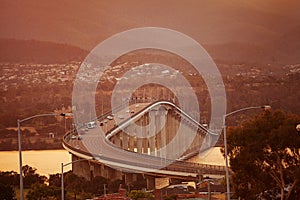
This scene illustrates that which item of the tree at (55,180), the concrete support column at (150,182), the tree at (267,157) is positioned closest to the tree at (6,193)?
the tree at (267,157)

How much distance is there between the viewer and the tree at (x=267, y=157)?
2914 cm

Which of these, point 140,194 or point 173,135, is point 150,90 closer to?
point 173,135

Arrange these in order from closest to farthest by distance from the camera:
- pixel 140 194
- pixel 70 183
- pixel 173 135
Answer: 1. pixel 140 194
2. pixel 70 183
3. pixel 173 135

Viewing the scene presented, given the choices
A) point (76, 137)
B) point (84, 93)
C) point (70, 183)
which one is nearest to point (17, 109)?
point (84, 93)

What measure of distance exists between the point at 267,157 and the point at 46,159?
43.4 meters

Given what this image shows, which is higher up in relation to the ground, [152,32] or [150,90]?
[152,32]

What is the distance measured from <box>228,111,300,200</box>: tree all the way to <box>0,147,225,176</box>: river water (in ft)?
105

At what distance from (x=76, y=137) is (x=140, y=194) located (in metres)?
28.2

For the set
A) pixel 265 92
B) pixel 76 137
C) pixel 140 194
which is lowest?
pixel 140 194

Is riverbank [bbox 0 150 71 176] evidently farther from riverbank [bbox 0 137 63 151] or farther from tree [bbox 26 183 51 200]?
tree [bbox 26 183 51 200]

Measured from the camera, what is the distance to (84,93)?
336 ft

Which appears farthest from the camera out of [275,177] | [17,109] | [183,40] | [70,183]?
[183,40]

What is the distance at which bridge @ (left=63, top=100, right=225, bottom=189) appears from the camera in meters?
48.5

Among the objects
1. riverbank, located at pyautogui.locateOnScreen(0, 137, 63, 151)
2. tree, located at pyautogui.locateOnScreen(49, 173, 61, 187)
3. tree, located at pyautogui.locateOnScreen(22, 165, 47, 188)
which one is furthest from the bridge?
riverbank, located at pyautogui.locateOnScreen(0, 137, 63, 151)
